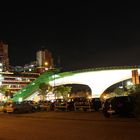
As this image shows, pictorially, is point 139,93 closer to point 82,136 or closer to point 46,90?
point 82,136

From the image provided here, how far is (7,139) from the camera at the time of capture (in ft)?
42.7

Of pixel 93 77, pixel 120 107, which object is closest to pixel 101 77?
pixel 93 77

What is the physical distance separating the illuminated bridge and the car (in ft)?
316

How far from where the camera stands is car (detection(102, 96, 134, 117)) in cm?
2325

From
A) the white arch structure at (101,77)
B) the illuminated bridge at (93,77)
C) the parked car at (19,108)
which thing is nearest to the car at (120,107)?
the parked car at (19,108)

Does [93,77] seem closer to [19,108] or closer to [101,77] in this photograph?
[101,77]

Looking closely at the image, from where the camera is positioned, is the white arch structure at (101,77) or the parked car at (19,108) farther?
the white arch structure at (101,77)

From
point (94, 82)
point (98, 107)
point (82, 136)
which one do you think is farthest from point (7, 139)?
point (94, 82)

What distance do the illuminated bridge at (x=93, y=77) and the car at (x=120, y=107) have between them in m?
96.2

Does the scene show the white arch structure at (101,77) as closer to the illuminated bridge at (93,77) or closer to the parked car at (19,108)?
the illuminated bridge at (93,77)

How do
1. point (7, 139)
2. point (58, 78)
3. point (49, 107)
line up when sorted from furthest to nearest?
point (58, 78), point (49, 107), point (7, 139)

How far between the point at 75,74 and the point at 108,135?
12594 centimetres

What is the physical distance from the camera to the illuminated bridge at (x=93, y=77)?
409 feet

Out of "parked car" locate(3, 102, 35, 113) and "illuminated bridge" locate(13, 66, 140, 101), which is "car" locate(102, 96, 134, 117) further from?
"illuminated bridge" locate(13, 66, 140, 101)
